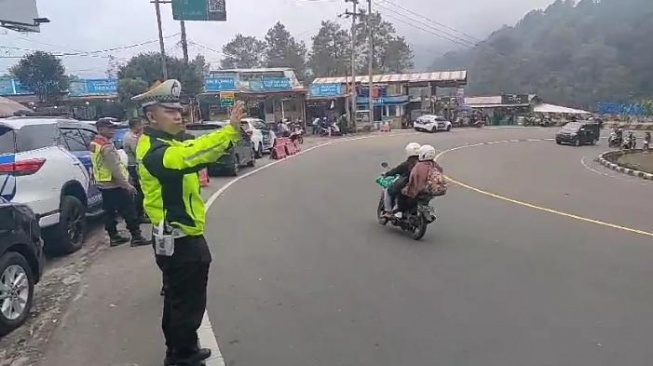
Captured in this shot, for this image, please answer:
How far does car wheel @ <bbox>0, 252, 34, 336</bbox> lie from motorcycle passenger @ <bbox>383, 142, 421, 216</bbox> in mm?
5071

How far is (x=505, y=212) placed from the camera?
1048 cm

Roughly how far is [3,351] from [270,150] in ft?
73.5

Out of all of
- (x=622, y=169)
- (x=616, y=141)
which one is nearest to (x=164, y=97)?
(x=622, y=169)

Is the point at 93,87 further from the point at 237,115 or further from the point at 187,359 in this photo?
the point at 237,115

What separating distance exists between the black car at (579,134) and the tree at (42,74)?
31670mm

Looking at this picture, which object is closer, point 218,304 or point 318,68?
point 218,304

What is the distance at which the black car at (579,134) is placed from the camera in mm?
35656

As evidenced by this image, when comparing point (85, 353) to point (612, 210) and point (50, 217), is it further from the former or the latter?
point (612, 210)

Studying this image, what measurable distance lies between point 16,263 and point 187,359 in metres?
2.13

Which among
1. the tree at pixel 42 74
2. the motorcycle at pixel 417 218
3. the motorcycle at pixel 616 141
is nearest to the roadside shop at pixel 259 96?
the tree at pixel 42 74

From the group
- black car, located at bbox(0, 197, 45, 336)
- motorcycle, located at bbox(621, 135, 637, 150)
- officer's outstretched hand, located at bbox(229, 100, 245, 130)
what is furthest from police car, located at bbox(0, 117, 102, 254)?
motorcycle, located at bbox(621, 135, 637, 150)

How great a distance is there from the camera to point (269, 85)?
43.2m

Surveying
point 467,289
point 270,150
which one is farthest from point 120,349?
point 270,150

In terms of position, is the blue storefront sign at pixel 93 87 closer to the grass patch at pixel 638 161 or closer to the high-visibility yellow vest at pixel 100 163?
the grass patch at pixel 638 161
